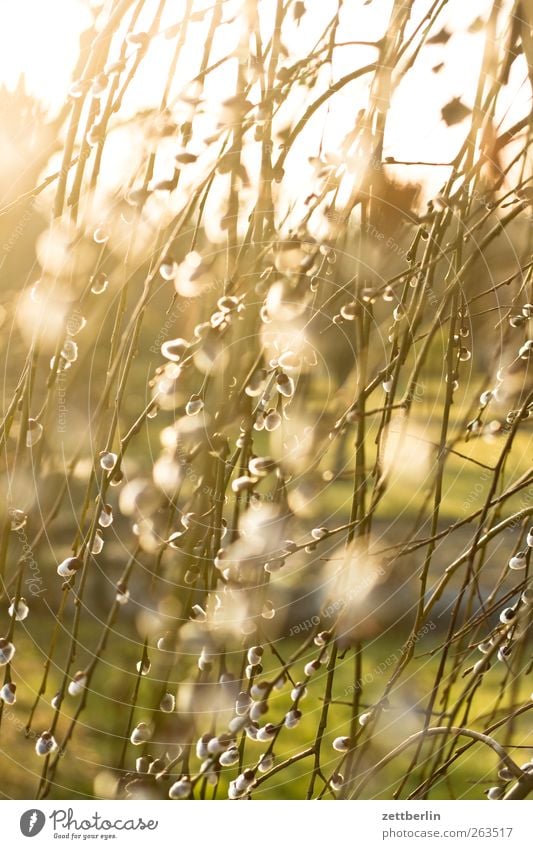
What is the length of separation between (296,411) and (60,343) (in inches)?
8.7

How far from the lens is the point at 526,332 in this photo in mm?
687

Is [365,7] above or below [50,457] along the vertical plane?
above

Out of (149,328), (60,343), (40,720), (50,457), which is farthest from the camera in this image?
(40,720)

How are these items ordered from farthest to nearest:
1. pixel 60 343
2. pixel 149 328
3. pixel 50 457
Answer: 1. pixel 149 328
2. pixel 50 457
3. pixel 60 343

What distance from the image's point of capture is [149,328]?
0.82 metres

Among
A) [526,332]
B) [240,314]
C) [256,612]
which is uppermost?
[526,332]

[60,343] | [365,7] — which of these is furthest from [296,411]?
[365,7]

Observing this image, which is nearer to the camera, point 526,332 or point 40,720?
point 526,332

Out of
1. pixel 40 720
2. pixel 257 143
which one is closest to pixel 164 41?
pixel 257 143

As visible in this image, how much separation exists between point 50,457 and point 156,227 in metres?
0.21
